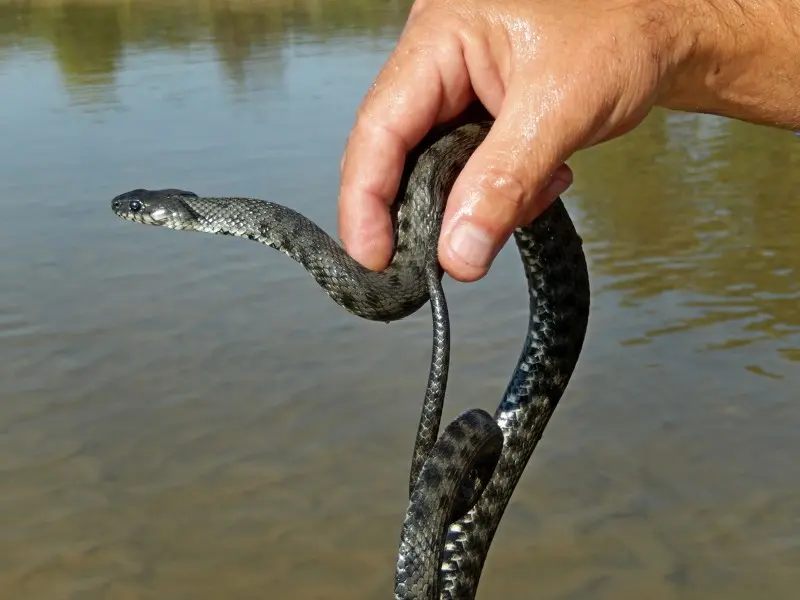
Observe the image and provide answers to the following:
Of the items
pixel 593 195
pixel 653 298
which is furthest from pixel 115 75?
pixel 653 298

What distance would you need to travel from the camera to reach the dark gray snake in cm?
272

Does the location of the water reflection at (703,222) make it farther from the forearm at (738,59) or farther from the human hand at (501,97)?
the human hand at (501,97)

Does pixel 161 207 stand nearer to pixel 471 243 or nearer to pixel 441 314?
pixel 471 243

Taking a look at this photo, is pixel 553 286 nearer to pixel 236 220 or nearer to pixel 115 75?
pixel 236 220

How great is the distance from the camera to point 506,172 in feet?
8.52

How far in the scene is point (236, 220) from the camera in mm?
3779

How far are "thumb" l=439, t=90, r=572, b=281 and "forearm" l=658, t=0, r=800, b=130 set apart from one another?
1.64 ft

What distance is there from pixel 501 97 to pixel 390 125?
0.95 ft

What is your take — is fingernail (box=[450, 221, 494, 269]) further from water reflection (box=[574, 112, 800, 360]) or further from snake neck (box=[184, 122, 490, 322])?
water reflection (box=[574, 112, 800, 360])

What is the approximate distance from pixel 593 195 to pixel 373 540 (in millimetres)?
5988

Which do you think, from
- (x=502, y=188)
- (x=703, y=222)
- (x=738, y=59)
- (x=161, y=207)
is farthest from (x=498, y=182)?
(x=703, y=222)

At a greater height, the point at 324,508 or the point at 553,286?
the point at 553,286

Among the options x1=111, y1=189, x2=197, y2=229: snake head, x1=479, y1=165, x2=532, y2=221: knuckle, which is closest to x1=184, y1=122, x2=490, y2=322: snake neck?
x1=479, y1=165, x2=532, y2=221: knuckle

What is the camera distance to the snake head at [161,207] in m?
4.16
